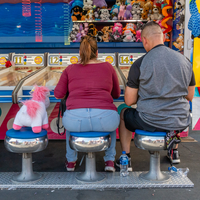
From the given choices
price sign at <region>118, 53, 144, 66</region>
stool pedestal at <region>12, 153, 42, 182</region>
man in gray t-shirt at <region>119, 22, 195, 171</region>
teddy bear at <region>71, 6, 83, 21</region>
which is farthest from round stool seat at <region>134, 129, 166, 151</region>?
teddy bear at <region>71, 6, 83, 21</region>

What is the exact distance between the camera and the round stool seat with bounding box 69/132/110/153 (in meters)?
1.95

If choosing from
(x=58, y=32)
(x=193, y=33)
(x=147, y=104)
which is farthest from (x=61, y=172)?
(x=58, y=32)

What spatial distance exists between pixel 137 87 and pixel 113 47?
7.39 ft

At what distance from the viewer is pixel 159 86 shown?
194 centimetres

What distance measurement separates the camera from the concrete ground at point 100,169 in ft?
6.40

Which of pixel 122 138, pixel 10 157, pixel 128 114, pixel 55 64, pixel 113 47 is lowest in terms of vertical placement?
pixel 10 157

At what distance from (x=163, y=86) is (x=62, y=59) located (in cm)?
198

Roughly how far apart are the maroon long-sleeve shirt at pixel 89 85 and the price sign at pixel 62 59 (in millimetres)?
1423

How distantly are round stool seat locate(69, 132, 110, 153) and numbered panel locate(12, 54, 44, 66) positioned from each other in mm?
1878

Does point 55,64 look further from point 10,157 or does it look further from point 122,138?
point 122,138

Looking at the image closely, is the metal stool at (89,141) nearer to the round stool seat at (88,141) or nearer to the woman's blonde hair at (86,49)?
the round stool seat at (88,141)

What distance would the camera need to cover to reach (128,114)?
2232 millimetres

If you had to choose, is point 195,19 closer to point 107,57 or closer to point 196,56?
point 196,56

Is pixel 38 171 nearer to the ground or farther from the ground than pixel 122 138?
nearer to the ground
